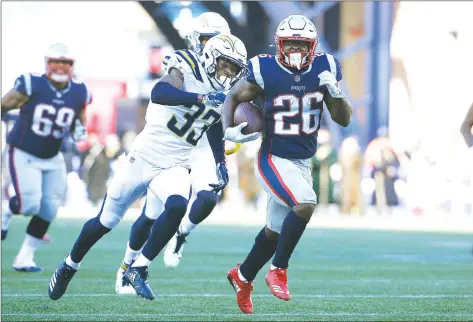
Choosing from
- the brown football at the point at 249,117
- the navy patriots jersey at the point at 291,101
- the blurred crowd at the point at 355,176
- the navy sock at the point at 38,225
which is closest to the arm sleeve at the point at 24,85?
the navy sock at the point at 38,225

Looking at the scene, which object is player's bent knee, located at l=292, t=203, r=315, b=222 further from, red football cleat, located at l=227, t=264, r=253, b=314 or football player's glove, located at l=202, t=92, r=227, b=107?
football player's glove, located at l=202, t=92, r=227, b=107

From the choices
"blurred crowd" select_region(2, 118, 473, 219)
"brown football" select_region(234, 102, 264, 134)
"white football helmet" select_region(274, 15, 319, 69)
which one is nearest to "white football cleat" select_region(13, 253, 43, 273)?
"brown football" select_region(234, 102, 264, 134)

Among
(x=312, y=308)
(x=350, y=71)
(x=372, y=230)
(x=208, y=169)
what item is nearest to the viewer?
(x=312, y=308)

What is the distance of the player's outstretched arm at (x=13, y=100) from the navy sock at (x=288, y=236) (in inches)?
126

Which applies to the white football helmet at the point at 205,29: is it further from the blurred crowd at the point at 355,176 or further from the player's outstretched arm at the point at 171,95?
the blurred crowd at the point at 355,176

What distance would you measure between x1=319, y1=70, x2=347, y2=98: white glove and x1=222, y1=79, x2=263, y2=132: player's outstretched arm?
39cm

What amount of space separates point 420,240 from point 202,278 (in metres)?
5.80

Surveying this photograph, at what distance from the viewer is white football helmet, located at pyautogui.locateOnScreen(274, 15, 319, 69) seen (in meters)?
6.61

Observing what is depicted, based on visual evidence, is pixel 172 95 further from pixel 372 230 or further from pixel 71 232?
pixel 372 230

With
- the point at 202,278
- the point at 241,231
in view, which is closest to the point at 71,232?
the point at 241,231

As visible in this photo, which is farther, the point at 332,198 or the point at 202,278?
the point at 332,198

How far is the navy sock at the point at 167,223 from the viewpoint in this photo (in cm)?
688

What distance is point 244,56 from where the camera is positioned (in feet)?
22.5

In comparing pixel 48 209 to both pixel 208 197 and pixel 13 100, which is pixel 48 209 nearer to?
pixel 13 100
